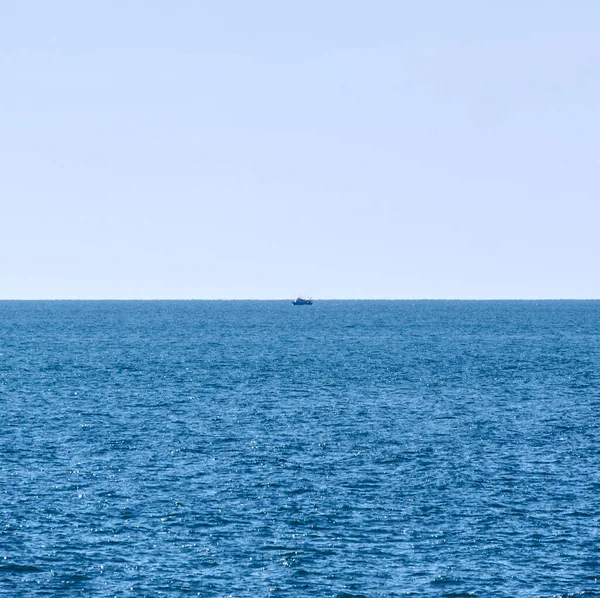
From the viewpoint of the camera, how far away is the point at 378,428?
246 ft

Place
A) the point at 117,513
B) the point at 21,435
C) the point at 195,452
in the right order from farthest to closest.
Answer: the point at 21,435, the point at 195,452, the point at 117,513

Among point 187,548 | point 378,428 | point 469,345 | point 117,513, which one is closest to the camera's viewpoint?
point 187,548

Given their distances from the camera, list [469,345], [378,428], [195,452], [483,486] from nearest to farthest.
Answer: [483,486]
[195,452]
[378,428]
[469,345]

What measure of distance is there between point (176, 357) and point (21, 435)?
79.1 m

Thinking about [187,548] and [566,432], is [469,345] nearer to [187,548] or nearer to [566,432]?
[566,432]

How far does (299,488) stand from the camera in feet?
177

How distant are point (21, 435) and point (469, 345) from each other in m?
122

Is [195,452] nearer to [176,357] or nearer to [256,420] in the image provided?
[256,420]

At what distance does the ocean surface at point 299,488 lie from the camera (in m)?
39.8

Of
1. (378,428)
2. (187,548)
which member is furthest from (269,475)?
(378,428)

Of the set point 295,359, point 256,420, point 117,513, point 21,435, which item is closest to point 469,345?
point 295,359

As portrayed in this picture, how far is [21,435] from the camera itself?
6975 centimetres

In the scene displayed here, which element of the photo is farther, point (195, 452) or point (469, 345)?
point (469, 345)

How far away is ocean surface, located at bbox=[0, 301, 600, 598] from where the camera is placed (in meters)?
39.8
